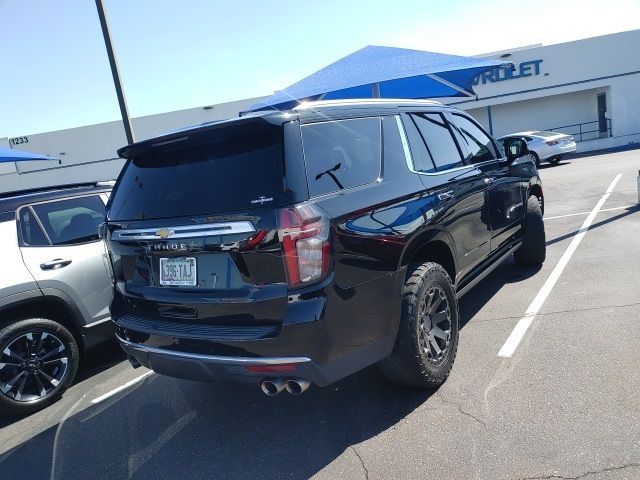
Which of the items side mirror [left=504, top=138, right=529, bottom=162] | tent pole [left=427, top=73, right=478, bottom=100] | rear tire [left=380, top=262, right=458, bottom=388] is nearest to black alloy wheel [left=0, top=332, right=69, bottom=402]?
rear tire [left=380, top=262, right=458, bottom=388]

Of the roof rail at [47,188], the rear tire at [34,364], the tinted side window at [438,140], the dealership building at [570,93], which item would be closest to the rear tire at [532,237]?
the tinted side window at [438,140]

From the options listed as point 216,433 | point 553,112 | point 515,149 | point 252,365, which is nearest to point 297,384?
point 252,365

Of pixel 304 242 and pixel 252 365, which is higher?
pixel 304 242

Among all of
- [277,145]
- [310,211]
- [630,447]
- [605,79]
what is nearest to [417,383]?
[630,447]

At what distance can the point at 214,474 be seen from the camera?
112 inches

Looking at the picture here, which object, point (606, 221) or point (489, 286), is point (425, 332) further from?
point (606, 221)

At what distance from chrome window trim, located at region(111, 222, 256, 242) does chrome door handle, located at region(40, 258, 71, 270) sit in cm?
151

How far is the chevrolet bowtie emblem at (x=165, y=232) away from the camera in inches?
109

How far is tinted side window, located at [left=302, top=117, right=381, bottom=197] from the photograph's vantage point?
275cm

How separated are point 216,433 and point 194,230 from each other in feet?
4.79

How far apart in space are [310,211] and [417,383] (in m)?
1.47

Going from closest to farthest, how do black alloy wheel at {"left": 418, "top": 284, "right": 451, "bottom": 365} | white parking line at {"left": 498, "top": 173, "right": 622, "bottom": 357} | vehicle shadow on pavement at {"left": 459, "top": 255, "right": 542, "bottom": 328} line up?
black alloy wheel at {"left": 418, "top": 284, "right": 451, "bottom": 365}
white parking line at {"left": 498, "top": 173, "right": 622, "bottom": 357}
vehicle shadow on pavement at {"left": 459, "top": 255, "right": 542, "bottom": 328}

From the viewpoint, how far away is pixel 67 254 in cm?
430

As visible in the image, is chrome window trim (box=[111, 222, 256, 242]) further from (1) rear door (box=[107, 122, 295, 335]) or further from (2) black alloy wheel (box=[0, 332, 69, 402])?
(2) black alloy wheel (box=[0, 332, 69, 402])
